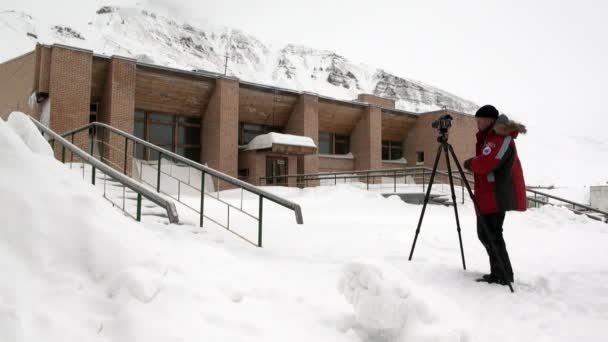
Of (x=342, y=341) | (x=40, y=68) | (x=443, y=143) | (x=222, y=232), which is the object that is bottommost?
(x=342, y=341)

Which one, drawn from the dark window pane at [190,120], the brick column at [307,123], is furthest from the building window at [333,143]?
the dark window pane at [190,120]

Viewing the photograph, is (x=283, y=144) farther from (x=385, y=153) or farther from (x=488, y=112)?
(x=488, y=112)

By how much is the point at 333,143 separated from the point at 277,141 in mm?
7042

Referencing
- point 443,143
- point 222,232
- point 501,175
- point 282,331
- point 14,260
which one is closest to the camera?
point 14,260

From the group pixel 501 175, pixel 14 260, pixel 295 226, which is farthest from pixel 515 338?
pixel 295 226

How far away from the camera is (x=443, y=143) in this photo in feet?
14.6

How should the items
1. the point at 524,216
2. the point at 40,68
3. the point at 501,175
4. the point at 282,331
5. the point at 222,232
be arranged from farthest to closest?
the point at 40,68 < the point at 524,216 < the point at 222,232 < the point at 501,175 < the point at 282,331

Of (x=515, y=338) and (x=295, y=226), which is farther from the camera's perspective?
(x=295, y=226)

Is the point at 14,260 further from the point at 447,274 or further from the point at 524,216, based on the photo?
the point at 524,216

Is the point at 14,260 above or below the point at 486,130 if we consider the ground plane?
below

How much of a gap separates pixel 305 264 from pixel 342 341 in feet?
5.57

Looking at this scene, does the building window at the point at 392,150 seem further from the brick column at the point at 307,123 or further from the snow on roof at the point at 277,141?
the snow on roof at the point at 277,141

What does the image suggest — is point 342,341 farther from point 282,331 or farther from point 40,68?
point 40,68

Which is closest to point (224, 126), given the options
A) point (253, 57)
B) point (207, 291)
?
point (207, 291)
